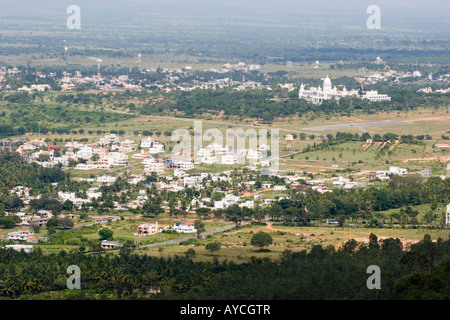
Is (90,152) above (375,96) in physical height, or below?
below

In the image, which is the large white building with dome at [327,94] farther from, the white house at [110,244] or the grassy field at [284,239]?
the white house at [110,244]

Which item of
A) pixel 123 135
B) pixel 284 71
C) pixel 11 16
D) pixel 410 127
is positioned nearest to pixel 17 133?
pixel 123 135

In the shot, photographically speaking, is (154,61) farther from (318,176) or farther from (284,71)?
Answer: (318,176)

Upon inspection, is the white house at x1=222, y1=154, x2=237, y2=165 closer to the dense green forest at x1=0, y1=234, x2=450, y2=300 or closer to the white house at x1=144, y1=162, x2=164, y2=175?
the white house at x1=144, y1=162, x2=164, y2=175

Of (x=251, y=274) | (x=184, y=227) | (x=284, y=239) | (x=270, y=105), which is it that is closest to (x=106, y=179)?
(x=184, y=227)

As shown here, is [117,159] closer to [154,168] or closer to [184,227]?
[154,168]

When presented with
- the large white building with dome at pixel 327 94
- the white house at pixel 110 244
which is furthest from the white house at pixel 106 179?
the large white building with dome at pixel 327 94

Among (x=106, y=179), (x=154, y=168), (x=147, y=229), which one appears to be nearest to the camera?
(x=147, y=229)

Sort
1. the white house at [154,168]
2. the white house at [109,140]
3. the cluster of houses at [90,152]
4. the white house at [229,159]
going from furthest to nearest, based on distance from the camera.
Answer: the white house at [109,140]
the cluster of houses at [90,152]
the white house at [229,159]
the white house at [154,168]
